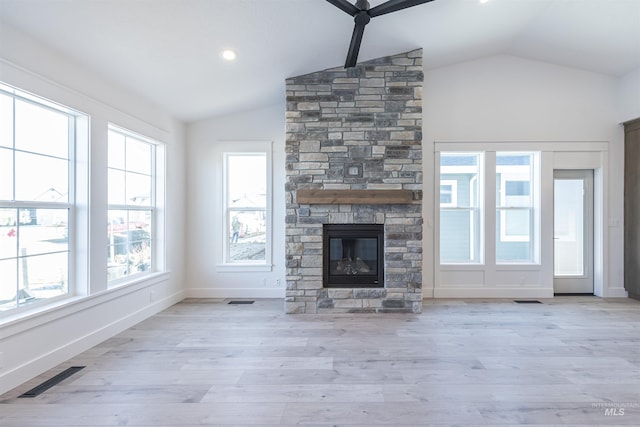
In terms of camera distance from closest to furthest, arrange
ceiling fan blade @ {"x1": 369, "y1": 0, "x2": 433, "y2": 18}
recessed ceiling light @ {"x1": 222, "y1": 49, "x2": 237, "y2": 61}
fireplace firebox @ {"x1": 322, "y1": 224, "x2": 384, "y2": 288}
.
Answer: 1. ceiling fan blade @ {"x1": 369, "y1": 0, "x2": 433, "y2": 18}
2. recessed ceiling light @ {"x1": 222, "y1": 49, "x2": 237, "y2": 61}
3. fireplace firebox @ {"x1": 322, "y1": 224, "x2": 384, "y2": 288}

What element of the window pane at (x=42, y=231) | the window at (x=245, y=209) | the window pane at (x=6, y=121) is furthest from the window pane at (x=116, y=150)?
the window at (x=245, y=209)

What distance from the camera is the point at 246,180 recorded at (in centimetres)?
501

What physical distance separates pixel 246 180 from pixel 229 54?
202 cm

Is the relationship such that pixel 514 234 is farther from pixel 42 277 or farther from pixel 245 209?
pixel 42 277

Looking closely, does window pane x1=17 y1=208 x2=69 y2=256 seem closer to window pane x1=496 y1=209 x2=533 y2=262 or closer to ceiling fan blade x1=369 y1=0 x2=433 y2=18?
ceiling fan blade x1=369 y1=0 x2=433 y2=18

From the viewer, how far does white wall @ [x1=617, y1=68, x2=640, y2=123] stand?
4.65 metres

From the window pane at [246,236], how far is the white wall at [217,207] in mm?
182

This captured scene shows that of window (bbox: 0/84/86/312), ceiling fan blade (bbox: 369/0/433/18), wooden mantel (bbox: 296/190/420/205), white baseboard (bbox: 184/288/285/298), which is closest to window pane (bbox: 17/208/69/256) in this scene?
window (bbox: 0/84/86/312)

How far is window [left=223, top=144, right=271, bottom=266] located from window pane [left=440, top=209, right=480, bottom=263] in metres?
2.77

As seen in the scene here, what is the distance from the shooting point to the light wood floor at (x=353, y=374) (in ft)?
6.72

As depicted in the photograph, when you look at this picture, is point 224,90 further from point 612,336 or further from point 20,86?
point 612,336

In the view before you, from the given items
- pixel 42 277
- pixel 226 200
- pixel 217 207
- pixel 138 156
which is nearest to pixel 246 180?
pixel 226 200

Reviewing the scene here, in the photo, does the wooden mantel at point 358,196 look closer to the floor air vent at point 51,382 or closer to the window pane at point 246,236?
the window pane at point 246,236

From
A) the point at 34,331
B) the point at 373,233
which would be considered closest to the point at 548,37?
the point at 373,233
